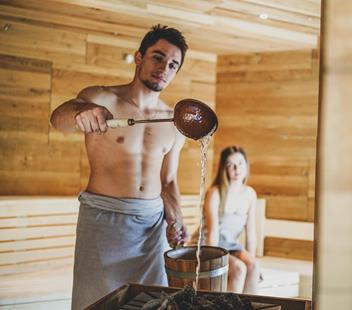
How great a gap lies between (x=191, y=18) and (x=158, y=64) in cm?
74

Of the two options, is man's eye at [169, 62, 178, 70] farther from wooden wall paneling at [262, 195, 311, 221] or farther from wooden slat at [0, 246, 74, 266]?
wooden wall paneling at [262, 195, 311, 221]

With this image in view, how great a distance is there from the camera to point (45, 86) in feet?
14.7

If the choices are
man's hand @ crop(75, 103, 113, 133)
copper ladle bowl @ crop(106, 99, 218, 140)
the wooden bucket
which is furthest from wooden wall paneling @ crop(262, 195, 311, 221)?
man's hand @ crop(75, 103, 113, 133)

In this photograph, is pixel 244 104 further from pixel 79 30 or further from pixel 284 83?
pixel 79 30

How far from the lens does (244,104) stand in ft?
17.3

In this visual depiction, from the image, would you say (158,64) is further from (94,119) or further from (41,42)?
(41,42)

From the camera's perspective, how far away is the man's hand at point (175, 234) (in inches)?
122

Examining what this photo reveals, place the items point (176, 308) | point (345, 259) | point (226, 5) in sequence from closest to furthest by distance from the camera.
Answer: point (345, 259) → point (176, 308) → point (226, 5)

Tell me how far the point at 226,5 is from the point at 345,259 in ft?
10.1

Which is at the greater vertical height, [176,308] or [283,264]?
[176,308]

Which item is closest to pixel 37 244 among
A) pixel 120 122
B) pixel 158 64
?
pixel 158 64

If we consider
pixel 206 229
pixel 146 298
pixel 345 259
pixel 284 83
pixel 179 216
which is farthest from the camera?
pixel 284 83

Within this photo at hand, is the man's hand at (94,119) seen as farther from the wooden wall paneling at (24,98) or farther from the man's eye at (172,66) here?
the wooden wall paneling at (24,98)

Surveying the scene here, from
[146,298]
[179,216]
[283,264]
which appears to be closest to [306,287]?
[283,264]
